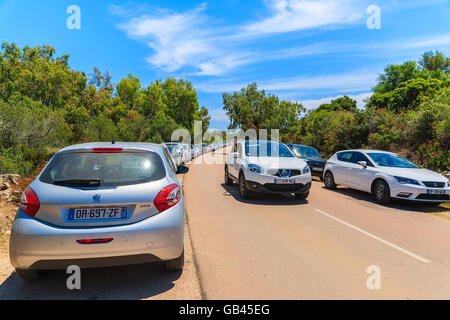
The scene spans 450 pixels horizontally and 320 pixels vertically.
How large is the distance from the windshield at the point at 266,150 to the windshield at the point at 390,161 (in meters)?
2.77

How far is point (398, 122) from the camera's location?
17.1 meters

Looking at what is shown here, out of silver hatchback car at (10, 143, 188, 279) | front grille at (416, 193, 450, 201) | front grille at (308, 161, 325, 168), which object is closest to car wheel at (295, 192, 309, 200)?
front grille at (416, 193, 450, 201)

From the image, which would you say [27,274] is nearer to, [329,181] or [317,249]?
[317,249]

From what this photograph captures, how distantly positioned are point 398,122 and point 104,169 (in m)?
17.8

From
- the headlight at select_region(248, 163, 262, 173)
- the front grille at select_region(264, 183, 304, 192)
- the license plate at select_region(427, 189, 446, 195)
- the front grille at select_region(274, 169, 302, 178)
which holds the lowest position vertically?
the license plate at select_region(427, 189, 446, 195)

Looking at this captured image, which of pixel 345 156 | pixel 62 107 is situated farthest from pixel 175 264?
pixel 62 107

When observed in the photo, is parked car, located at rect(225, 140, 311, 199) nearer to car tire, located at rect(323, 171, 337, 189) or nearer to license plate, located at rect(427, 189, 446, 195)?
car tire, located at rect(323, 171, 337, 189)

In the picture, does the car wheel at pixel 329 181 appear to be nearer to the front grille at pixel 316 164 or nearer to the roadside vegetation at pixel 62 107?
the front grille at pixel 316 164

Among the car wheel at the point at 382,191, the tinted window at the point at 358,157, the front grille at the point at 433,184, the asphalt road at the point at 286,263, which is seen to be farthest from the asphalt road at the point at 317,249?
the tinted window at the point at 358,157

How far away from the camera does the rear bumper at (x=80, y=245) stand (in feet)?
10.1

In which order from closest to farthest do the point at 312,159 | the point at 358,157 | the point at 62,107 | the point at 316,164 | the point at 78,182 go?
the point at 78,182
the point at 358,157
the point at 316,164
the point at 312,159
the point at 62,107

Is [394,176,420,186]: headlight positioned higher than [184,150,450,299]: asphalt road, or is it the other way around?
[394,176,420,186]: headlight

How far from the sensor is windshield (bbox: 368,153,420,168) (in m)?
9.42
